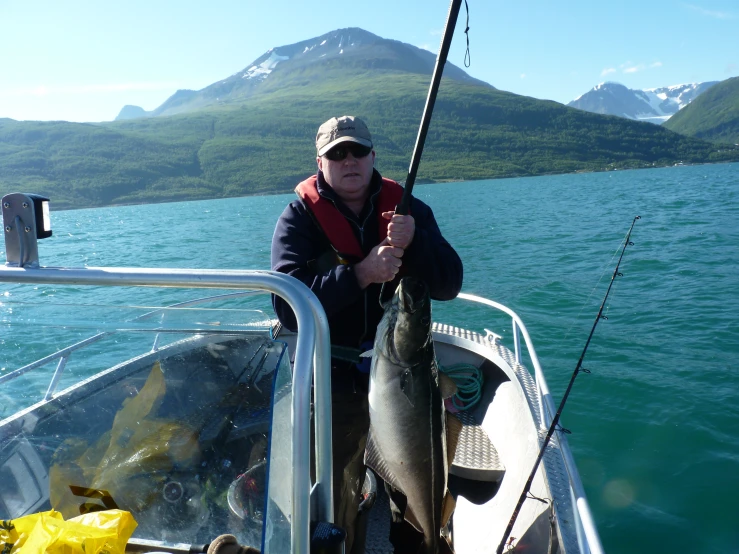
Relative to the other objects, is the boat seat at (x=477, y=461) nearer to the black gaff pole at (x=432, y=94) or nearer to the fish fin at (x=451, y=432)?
the fish fin at (x=451, y=432)

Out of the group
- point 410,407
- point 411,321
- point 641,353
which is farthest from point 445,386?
point 641,353

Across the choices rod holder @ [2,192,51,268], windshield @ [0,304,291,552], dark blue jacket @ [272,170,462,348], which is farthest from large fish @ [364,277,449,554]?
rod holder @ [2,192,51,268]

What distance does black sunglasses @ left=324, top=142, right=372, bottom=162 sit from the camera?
3.22 meters

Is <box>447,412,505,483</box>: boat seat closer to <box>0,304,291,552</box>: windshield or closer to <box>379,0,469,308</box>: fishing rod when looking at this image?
<box>379,0,469,308</box>: fishing rod

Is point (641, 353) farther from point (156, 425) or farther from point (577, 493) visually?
point (156, 425)

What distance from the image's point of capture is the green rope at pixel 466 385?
229 inches

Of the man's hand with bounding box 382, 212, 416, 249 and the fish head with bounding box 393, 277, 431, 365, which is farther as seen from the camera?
the man's hand with bounding box 382, 212, 416, 249

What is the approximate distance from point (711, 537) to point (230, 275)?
6.50 meters

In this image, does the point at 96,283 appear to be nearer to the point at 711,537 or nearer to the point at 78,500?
the point at 78,500

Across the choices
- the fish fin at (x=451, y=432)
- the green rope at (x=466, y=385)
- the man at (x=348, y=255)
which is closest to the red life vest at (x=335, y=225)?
the man at (x=348, y=255)

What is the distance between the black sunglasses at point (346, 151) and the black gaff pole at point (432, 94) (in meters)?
0.40

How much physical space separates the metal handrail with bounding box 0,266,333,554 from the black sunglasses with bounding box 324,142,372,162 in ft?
4.83

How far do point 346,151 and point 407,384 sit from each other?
4.92ft

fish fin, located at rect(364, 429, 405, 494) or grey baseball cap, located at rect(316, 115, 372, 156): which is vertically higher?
grey baseball cap, located at rect(316, 115, 372, 156)
